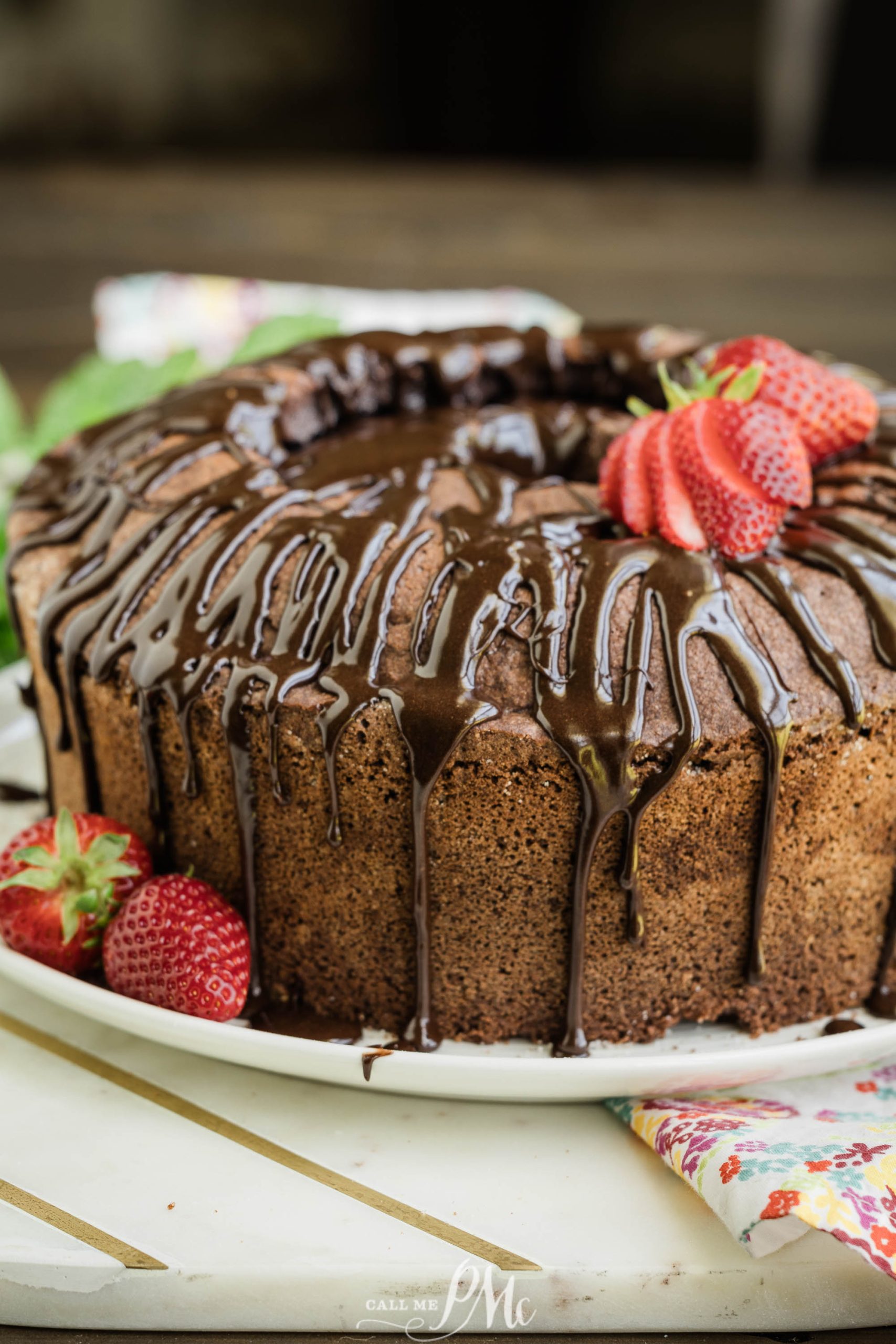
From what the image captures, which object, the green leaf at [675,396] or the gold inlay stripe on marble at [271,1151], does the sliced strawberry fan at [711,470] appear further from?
the gold inlay stripe on marble at [271,1151]

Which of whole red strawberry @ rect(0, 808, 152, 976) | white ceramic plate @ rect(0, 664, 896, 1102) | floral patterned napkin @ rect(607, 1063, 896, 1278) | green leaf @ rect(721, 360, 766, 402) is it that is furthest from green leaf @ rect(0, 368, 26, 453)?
floral patterned napkin @ rect(607, 1063, 896, 1278)

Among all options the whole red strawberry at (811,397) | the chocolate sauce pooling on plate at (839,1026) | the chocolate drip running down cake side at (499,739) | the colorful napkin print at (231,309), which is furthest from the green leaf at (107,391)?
the chocolate sauce pooling on plate at (839,1026)

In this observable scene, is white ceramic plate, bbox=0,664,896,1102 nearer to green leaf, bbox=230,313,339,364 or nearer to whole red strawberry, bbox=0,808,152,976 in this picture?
whole red strawberry, bbox=0,808,152,976

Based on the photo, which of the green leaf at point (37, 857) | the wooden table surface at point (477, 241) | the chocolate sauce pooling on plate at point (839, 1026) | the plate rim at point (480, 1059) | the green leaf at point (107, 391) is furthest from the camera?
the wooden table surface at point (477, 241)

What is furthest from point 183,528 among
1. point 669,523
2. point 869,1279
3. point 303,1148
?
point 869,1279

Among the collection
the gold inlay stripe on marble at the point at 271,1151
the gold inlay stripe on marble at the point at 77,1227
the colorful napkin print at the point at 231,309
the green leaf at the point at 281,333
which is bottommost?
the gold inlay stripe on marble at the point at 271,1151

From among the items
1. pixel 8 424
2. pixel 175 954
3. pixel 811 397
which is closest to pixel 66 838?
pixel 175 954

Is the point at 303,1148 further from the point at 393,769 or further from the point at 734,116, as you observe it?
the point at 734,116
